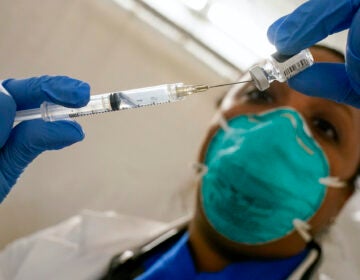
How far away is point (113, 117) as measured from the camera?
1.61 m

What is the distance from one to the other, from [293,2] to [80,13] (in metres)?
0.83

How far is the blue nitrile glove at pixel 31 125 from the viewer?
28.0 inches

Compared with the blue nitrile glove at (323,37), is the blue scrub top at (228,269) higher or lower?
lower

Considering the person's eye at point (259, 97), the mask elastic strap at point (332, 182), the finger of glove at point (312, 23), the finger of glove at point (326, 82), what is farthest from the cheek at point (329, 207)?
the finger of glove at point (312, 23)

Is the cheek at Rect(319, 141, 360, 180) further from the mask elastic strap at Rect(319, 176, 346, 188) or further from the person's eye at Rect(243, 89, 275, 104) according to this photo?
the person's eye at Rect(243, 89, 275, 104)

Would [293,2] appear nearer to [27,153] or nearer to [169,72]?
[169,72]

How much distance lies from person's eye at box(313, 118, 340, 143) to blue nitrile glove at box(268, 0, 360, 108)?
0.43 metres

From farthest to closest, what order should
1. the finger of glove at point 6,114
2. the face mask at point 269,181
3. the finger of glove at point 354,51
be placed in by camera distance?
the face mask at point 269,181 < the finger of glove at point 6,114 < the finger of glove at point 354,51

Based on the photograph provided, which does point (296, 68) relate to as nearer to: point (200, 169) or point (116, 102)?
point (116, 102)

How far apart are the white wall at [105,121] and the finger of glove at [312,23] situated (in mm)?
936

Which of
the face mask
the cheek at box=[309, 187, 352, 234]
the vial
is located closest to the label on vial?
the vial

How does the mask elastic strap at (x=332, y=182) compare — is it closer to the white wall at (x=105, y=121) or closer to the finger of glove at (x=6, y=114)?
the white wall at (x=105, y=121)

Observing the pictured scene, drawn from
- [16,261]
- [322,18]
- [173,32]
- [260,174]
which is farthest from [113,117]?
[322,18]

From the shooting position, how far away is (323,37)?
678mm
